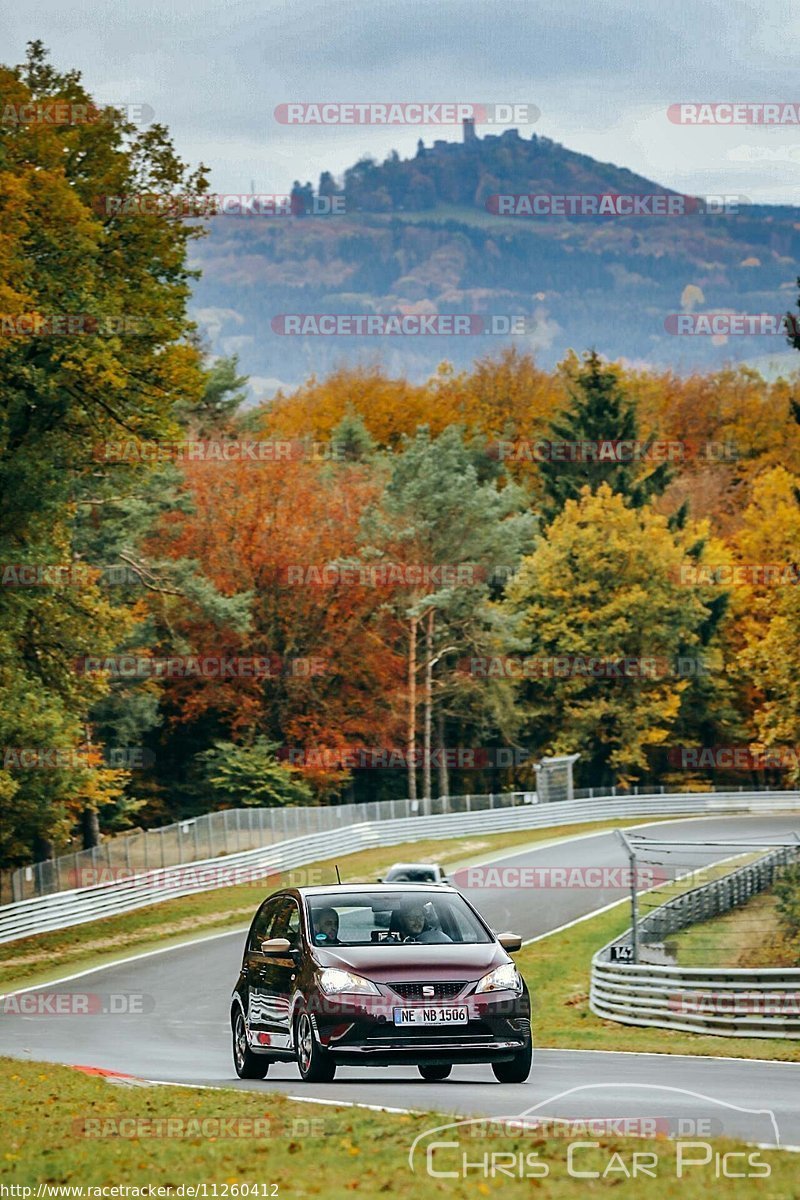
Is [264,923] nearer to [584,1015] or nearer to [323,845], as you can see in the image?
[584,1015]

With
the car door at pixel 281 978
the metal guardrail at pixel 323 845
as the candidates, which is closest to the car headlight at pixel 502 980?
the car door at pixel 281 978

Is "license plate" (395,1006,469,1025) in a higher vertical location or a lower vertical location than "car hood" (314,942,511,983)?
lower

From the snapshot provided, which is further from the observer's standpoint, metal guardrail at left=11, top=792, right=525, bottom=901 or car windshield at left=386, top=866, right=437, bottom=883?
metal guardrail at left=11, top=792, right=525, bottom=901

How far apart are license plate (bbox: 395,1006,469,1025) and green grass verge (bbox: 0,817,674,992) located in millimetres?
21838

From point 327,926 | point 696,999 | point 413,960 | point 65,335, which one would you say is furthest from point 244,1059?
point 65,335

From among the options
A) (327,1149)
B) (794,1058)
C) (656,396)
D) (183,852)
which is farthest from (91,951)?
(656,396)

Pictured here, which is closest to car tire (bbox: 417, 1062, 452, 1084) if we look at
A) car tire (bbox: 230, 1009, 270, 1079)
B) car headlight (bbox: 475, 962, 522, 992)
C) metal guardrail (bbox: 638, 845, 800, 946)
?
car tire (bbox: 230, 1009, 270, 1079)

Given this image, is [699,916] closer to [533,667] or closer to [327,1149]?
[327,1149]

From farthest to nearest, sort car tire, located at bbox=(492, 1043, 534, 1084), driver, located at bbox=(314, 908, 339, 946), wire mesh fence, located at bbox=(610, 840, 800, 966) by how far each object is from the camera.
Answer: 1. wire mesh fence, located at bbox=(610, 840, 800, 966)
2. driver, located at bbox=(314, 908, 339, 946)
3. car tire, located at bbox=(492, 1043, 534, 1084)

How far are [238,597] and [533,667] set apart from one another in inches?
821

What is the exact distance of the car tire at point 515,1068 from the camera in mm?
14320

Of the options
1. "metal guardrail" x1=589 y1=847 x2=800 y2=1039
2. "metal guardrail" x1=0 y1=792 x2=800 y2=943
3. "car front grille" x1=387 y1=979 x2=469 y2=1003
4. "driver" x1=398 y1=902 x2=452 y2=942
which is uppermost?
"driver" x1=398 y1=902 x2=452 y2=942

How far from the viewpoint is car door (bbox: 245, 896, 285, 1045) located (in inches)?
614

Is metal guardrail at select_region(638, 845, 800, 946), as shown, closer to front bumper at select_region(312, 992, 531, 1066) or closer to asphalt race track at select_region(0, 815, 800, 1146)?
asphalt race track at select_region(0, 815, 800, 1146)
